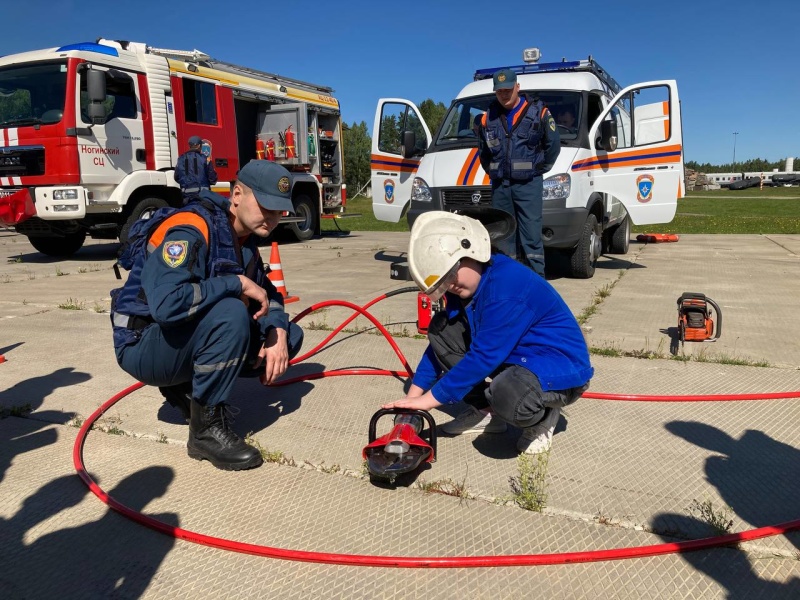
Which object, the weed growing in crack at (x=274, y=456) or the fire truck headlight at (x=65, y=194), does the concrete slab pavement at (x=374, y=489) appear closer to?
the weed growing in crack at (x=274, y=456)

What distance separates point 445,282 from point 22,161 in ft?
26.9

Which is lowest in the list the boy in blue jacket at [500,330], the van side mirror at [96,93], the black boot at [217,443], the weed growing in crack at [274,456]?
the weed growing in crack at [274,456]

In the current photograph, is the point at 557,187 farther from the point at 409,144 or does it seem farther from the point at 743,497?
the point at 743,497

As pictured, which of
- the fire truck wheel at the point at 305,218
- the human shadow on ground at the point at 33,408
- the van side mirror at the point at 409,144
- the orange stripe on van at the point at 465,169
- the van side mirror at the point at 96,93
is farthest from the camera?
the fire truck wheel at the point at 305,218

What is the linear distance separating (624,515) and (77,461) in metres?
2.16

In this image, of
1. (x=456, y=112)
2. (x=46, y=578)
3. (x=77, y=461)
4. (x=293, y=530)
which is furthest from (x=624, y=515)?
(x=456, y=112)

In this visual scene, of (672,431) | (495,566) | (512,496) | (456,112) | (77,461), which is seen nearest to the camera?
(495,566)

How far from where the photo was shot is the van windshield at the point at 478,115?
716 cm

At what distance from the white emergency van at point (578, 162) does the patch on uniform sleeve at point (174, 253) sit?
4811mm

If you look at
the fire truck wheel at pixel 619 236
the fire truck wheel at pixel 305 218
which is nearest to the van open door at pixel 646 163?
the fire truck wheel at pixel 619 236

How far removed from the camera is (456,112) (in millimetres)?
7969

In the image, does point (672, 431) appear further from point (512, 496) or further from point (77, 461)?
point (77, 461)

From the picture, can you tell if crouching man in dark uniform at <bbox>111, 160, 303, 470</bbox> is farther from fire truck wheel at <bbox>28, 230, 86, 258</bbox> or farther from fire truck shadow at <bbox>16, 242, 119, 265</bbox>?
fire truck wheel at <bbox>28, 230, 86, 258</bbox>

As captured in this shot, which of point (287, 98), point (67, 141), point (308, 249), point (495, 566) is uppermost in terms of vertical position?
point (287, 98)
